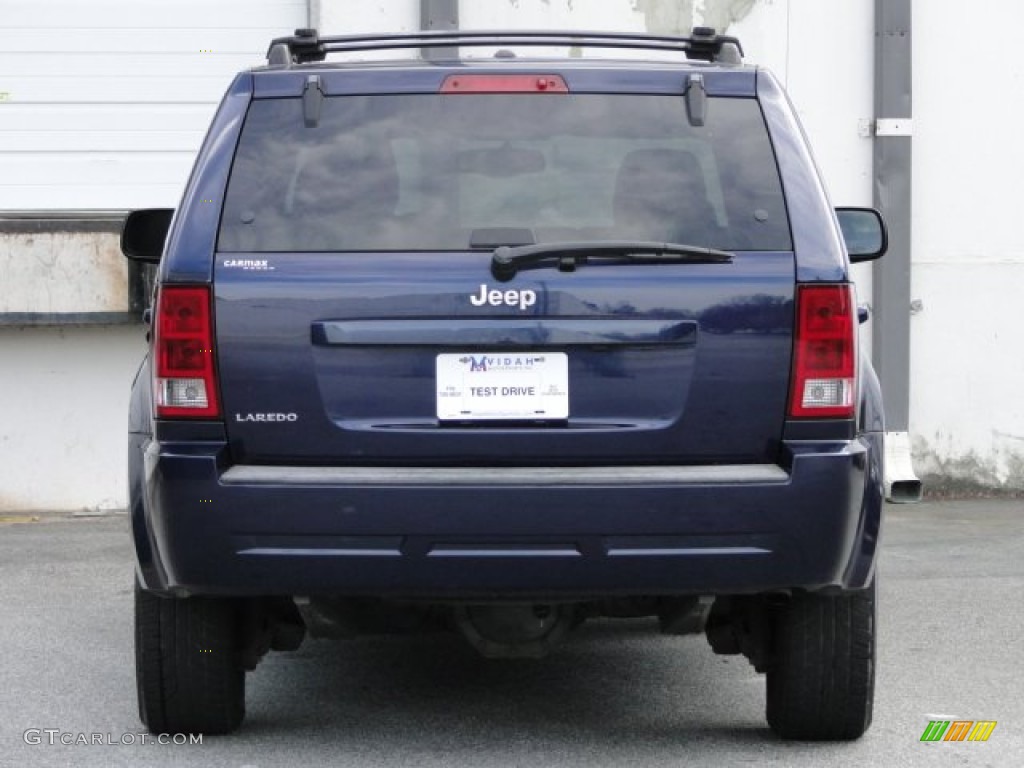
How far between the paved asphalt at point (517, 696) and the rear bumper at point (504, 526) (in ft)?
2.15

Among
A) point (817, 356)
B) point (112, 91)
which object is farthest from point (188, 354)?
point (112, 91)

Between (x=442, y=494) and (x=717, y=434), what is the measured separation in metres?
0.68

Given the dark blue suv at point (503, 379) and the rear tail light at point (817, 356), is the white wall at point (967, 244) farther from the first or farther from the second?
the rear tail light at point (817, 356)

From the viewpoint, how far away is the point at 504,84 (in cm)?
489

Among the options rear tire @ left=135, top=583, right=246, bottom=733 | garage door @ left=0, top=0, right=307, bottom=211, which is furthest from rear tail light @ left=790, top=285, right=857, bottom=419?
garage door @ left=0, top=0, right=307, bottom=211

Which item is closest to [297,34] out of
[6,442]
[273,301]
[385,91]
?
[385,91]

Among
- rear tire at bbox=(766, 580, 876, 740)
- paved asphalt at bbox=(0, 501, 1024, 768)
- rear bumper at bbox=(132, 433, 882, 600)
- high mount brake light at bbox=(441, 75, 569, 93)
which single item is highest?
high mount brake light at bbox=(441, 75, 569, 93)

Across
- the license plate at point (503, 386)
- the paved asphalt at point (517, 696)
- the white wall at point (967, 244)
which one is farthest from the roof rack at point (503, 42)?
the white wall at point (967, 244)

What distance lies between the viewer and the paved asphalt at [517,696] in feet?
17.0

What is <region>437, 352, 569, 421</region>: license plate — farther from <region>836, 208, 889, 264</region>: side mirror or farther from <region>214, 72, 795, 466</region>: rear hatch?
<region>836, 208, 889, 264</region>: side mirror

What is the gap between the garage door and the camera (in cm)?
1090

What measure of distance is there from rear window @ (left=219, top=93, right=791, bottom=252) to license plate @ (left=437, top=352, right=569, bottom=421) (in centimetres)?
29

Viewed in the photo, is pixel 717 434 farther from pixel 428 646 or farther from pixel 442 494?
pixel 428 646

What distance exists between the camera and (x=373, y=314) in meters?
4.64
